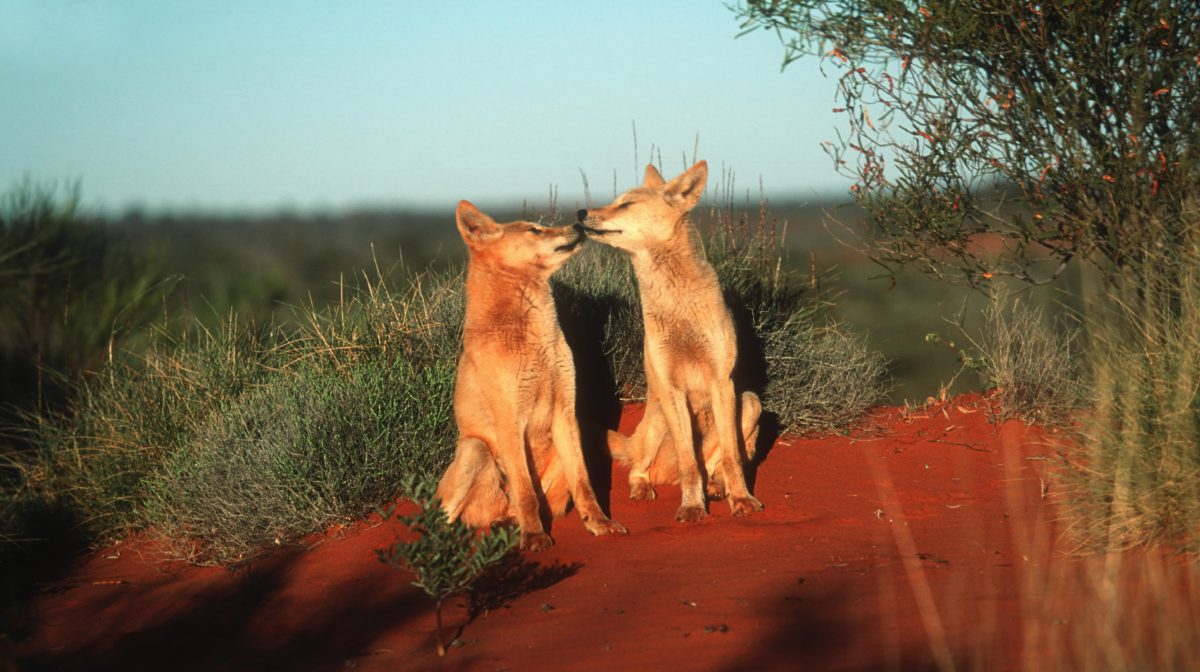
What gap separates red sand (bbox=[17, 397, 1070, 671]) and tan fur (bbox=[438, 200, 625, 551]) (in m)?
0.37

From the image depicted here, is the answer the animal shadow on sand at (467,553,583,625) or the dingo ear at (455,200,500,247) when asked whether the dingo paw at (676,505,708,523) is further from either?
the dingo ear at (455,200,500,247)

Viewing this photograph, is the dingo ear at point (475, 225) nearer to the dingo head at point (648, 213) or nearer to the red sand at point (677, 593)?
the dingo head at point (648, 213)

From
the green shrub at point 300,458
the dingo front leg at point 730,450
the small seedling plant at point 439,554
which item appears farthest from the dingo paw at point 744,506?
the green shrub at point 300,458

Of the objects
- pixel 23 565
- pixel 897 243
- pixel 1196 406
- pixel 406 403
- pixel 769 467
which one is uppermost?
pixel 897 243

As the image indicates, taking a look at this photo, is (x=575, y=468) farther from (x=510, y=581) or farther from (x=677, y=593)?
(x=677, y=593)

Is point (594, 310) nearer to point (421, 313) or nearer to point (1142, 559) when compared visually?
point (421, 313)

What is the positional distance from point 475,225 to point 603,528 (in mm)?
1989

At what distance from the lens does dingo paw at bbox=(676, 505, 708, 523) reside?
647 cm

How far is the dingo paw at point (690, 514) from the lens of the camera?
21.2 feet

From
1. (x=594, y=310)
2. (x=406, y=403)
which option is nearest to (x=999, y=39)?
(x=594, y=310)

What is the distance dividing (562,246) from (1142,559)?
3.47 meters

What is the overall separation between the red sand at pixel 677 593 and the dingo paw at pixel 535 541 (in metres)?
0.05

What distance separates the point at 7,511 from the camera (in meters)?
7.85

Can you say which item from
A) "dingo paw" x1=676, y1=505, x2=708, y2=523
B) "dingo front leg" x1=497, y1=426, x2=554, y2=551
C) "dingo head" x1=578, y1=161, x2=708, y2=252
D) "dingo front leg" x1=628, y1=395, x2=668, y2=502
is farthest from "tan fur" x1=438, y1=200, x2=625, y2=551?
"dingo front leg" x1=628, y1=395, x2=668, y2=502
